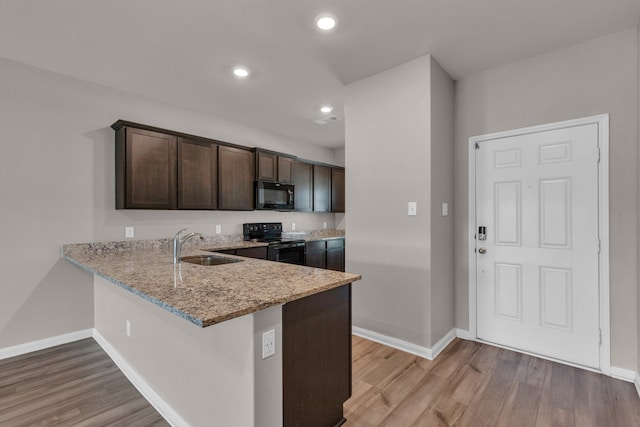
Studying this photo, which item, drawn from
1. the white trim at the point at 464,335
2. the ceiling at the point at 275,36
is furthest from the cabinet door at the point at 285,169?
the white trim at the point at 464,335

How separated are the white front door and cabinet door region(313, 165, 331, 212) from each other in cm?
289

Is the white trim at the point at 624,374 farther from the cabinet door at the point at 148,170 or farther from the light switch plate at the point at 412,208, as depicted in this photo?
the cabinet door at the point at 148,170

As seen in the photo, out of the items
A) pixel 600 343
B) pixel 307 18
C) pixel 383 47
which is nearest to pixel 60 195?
pixel 307 18

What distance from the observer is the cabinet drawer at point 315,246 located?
456 centimetres

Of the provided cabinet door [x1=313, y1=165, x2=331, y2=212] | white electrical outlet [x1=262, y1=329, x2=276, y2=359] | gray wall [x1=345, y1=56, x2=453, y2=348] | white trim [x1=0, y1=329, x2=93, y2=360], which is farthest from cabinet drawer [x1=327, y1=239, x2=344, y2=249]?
white electrical outlet [x1=262, y1=329, x2=276, y2=359]

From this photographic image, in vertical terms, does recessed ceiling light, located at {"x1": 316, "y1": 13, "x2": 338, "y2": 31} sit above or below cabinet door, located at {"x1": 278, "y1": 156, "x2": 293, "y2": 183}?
above

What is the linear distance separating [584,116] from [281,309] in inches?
110

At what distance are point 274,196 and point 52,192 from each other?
2530 millimetres

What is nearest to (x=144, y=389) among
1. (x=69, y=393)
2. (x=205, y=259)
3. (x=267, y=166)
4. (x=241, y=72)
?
(x=69, y=393)

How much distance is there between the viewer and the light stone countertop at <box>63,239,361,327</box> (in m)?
1.18

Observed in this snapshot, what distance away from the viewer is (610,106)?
232 centimetres

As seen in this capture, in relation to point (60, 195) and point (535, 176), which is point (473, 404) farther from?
point (60, 195)

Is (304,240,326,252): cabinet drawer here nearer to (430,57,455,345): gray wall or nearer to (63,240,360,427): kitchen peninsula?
(430,57,455,345): gray wall

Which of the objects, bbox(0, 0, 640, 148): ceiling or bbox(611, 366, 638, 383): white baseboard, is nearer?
bbox(0, 0, 640, 148): ceiling
